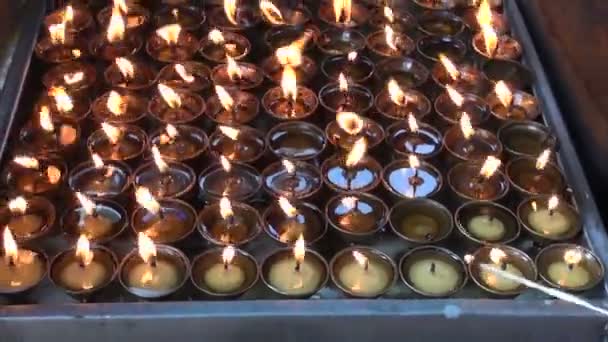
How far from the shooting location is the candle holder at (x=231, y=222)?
1.65 metres

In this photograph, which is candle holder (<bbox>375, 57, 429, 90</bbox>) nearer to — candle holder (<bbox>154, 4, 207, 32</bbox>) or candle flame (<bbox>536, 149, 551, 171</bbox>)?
candle flame (<bbox>536, 149, 551, 171</bbox>)

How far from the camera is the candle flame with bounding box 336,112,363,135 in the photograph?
1.87m

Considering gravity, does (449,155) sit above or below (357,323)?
above

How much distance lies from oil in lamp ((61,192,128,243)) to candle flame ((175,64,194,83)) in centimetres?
44

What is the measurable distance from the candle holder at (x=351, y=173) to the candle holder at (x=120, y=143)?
43 cm

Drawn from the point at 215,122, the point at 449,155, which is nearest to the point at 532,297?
the point at 449,155

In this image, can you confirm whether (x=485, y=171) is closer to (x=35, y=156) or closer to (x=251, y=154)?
(x=251, y=154)

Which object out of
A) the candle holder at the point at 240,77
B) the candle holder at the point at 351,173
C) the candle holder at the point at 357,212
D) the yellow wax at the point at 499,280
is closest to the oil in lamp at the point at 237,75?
the candle holder at the point at 240,77

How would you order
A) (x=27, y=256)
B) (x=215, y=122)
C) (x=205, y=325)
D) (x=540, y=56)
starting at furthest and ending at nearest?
(x=540, y=56) → (x=215, y=122) → (x=27, y=256) → (x=205, y=325)

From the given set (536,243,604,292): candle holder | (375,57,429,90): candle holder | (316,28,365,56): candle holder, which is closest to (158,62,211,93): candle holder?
(316,28,365,56): candle holder

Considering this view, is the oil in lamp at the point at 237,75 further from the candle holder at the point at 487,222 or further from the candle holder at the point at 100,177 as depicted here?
the candle holder at the point at 487,222

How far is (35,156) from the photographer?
1.76 meters

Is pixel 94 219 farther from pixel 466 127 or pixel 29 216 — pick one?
pixel 466 127

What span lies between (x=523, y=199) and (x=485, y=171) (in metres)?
0.10
